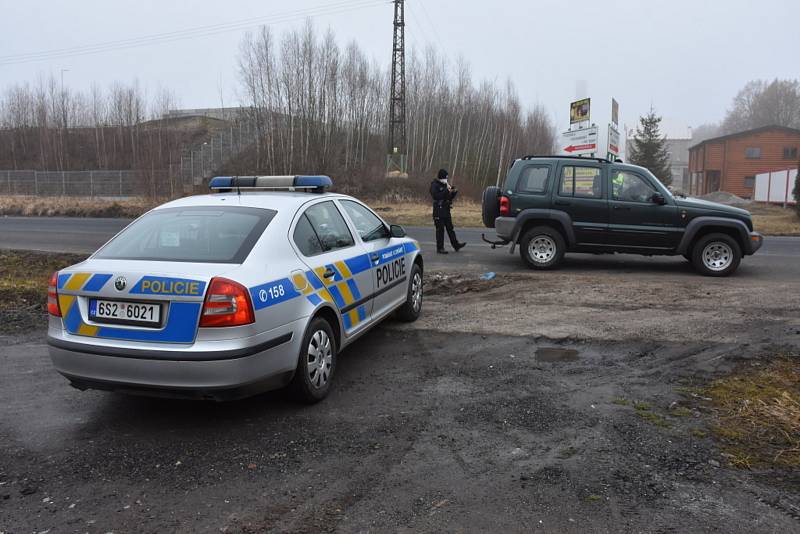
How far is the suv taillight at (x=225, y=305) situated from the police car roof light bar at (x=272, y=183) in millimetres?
1985

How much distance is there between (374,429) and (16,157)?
73.0m

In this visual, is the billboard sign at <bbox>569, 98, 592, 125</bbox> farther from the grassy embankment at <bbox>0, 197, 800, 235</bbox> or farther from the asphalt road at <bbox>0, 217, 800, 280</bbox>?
the asphalt road at <bbox>0, 217, 800, 280</bbox>

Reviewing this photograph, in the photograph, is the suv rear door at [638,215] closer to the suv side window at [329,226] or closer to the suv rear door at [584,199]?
the suv rear door at [584,199]

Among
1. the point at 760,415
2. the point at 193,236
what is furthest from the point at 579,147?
the point at 193,236

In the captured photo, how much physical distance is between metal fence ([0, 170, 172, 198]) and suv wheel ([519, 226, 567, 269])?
30000 millimetres

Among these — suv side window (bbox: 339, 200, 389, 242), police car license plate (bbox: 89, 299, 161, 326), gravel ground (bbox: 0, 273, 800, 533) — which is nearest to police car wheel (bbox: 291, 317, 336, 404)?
gravel ground (bbox: 0, 273, 800, 533)

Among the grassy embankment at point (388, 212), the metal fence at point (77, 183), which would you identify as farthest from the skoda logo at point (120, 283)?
the metal fence at point (77, 183)

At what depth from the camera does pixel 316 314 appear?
4543 millimetres

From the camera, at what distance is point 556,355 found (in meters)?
5.73

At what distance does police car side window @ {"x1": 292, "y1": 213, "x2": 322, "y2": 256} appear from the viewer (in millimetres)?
4648

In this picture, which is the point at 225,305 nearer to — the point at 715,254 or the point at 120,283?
the point at 120,283

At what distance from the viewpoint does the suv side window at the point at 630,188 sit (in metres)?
10.2

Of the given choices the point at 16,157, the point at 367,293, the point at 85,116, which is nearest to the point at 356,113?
the point at 85,116

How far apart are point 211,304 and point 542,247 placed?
7.97 m
